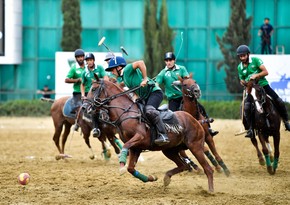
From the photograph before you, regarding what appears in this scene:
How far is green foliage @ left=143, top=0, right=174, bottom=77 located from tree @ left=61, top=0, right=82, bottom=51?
3.27 metres

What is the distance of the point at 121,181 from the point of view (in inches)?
603

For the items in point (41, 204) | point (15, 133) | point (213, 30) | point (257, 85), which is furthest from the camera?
point (213, 30)

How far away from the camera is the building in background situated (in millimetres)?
40031

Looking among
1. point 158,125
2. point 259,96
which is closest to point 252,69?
point 259,96

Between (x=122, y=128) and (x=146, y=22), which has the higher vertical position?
(x=146, y=22)

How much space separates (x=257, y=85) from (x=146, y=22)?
71.7 ft

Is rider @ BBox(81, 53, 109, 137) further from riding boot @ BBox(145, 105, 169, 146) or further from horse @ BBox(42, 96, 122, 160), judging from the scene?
riding boot @ BBox(145, 105, 169, 146)

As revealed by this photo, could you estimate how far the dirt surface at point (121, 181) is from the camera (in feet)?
42.3

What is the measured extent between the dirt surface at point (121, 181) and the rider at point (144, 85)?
3.67ft

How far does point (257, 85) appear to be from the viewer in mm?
16750

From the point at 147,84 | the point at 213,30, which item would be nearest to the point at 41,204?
the point at 147,84

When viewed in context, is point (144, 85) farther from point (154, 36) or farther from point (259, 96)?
point (154, 36)

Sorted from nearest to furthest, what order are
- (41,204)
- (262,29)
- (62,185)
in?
(41,204) < (62,185) < (262,29)

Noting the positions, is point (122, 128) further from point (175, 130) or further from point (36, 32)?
point (36, 32)
